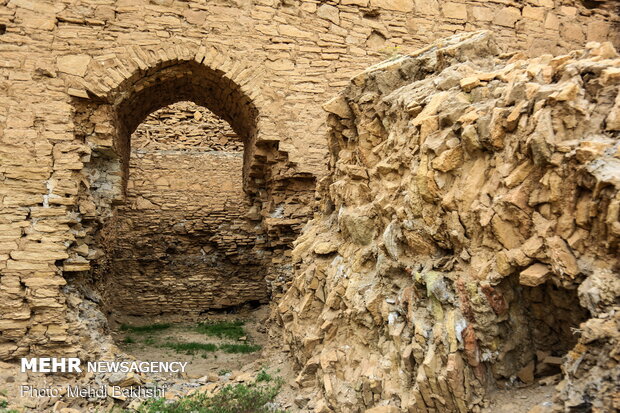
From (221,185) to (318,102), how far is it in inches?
217

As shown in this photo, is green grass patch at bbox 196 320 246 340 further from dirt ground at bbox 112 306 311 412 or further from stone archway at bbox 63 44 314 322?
stone archway at bbox 63 44 314 322

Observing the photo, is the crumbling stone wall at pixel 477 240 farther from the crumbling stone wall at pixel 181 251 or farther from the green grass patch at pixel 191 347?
the crumbling stone wall at pixel 181 251

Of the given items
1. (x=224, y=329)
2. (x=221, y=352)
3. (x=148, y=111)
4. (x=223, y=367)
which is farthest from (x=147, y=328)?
(x=148, y=111)

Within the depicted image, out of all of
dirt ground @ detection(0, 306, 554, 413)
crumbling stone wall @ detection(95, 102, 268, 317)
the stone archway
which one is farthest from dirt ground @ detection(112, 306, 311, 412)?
the stone archway

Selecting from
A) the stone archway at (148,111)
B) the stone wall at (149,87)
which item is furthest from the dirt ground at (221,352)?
the stone wall at (149,87)

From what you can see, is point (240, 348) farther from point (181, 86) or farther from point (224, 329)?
point (181, 86)

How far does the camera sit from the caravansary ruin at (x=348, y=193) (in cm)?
300

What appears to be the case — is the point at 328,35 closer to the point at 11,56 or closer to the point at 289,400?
the point at 11,56

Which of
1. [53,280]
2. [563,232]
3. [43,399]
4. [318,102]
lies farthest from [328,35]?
[43,399]

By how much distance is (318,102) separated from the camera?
7.64 m

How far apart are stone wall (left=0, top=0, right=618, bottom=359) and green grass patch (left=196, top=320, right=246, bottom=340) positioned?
6.30ft

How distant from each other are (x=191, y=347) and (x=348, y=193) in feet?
15.6

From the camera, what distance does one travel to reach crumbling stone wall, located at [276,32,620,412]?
272 centimetres

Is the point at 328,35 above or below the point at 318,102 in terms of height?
above
